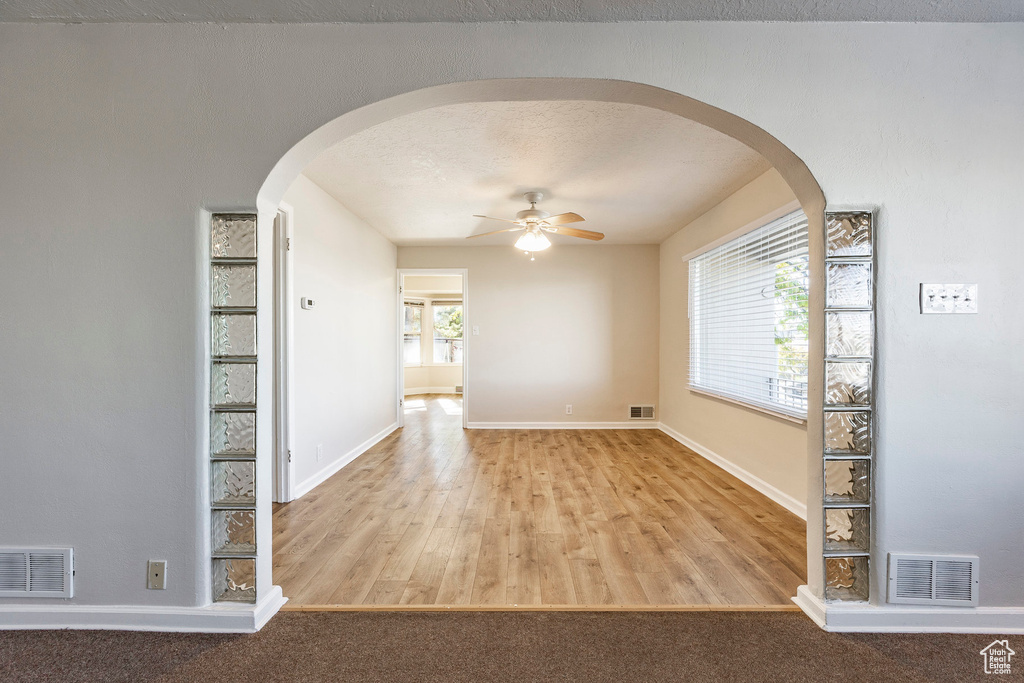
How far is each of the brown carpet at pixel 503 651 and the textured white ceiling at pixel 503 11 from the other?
7.81 feet

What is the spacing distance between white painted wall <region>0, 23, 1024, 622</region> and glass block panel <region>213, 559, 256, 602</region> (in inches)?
3.0

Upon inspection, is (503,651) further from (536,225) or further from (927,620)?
(536,225)

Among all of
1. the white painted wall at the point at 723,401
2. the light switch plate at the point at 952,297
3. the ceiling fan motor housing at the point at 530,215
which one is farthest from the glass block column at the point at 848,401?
the ceiling fan motor housing at the point at 530,215

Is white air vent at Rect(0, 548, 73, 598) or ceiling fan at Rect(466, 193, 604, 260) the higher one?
ceiling fan at Rect(466, 193, 604, 260)

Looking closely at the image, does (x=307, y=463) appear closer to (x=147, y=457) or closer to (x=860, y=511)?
(x=147, y=457)

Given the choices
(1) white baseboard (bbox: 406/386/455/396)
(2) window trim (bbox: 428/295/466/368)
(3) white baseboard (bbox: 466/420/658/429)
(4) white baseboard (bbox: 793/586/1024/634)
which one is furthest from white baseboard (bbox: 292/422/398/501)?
(2) window trim (bbox: 428/295/466/368)

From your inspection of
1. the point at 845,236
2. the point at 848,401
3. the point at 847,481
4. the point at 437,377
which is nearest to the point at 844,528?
the point at 847,481

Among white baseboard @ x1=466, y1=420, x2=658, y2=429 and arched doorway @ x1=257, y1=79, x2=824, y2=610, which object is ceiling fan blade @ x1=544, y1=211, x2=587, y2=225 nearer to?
arched doorway @ x1=257, y1=79, x2=824, y2=610

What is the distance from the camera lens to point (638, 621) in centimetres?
188

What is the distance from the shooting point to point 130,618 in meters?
1.81

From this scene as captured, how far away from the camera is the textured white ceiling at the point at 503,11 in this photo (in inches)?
67.2

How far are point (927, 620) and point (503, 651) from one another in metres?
1.65

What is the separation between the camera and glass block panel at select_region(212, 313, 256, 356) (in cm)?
186

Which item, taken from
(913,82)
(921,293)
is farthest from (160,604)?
(913,82)
